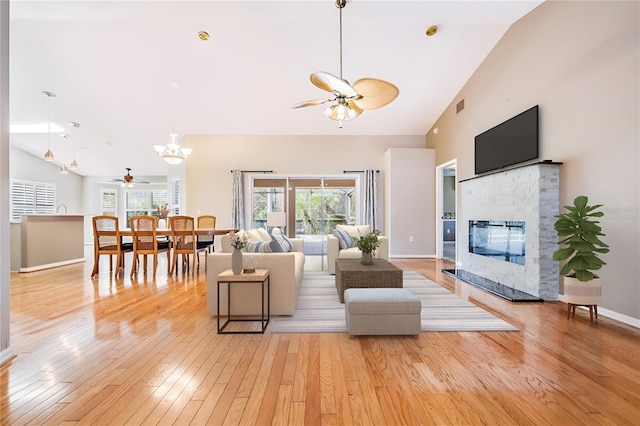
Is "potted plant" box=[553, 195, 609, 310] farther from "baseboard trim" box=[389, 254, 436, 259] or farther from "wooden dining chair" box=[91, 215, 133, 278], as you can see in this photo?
"wooden dining chair" box=[91, 215, 133, 278]

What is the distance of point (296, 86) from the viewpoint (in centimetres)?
559

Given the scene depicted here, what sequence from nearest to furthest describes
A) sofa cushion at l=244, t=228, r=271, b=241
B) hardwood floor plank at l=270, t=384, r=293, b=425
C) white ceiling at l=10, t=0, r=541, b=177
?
hardwood floor plank at l=270, t=384, r=293, b=425 → white ceiling at l=10, t=0, r=541, b=177 → sofa cushion at l=244, t=228, r=271, b=241

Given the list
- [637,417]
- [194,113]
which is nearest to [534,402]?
[637,417]

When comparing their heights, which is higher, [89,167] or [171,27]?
[171,27]

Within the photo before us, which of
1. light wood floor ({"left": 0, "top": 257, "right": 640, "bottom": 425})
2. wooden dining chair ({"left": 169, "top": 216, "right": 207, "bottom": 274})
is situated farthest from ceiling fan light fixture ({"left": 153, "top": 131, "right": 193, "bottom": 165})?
light wood floor ({"left": 0, "top": 257, "right": 640, "bottom": 425})

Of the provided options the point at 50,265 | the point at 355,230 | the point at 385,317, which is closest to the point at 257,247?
the point at 385,317

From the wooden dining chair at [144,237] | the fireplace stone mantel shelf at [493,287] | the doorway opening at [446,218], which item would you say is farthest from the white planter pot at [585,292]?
the wooden dining chair at [144,237]

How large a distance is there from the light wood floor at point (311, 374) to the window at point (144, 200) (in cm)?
847

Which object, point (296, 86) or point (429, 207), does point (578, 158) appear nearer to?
point (429, 207)

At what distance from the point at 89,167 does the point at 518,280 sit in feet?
40.4

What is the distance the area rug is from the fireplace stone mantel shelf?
1.96 feet

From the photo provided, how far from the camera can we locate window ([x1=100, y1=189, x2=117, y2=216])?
1076 centimetres

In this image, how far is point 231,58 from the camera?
486 cm

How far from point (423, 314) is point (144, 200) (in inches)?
441
